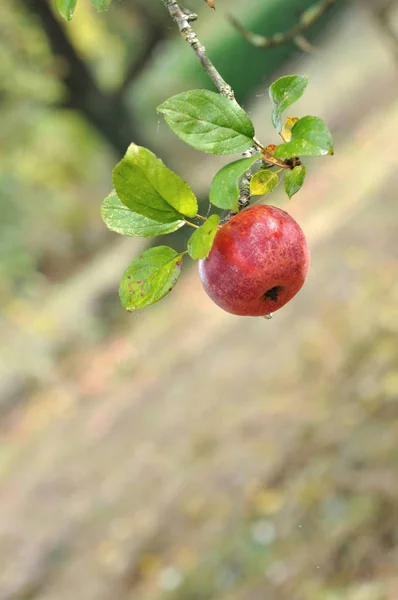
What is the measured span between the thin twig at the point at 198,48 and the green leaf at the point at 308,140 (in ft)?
0.24

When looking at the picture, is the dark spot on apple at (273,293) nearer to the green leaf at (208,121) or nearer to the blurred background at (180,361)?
the green leaf at (208,121)

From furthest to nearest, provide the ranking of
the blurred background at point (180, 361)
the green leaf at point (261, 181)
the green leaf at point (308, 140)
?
the blurred background at point (180, 361) → the green leaf at point (261, 181) → the green leaf at point (308, 140)

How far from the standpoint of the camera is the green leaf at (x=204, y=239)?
0.59 metres

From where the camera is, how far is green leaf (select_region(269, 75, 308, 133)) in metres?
0.64

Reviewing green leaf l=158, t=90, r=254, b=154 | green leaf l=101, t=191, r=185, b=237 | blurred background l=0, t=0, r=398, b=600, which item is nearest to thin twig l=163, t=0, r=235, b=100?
green leaf l=158, t=90, r=254, b=154

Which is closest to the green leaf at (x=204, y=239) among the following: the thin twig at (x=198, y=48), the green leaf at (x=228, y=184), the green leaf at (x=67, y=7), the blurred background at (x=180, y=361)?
the green leaf at (x=228, y=184)

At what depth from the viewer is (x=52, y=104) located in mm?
5895

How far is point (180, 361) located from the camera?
5.00m

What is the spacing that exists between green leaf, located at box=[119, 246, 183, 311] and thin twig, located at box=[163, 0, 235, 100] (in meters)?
0.16

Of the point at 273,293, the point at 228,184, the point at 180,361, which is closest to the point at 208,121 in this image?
the point at 228,184

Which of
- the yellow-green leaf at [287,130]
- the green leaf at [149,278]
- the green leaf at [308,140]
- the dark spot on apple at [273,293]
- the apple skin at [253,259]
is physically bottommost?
the dark spot on apple at [273,293]

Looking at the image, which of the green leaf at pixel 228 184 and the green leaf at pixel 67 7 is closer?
the green leaf at pixel 228 184

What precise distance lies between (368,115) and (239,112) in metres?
7.31

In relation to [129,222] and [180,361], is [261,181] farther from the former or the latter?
[180,361]
